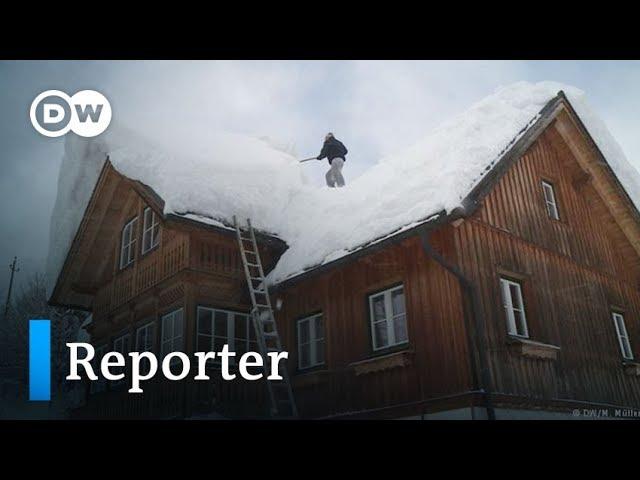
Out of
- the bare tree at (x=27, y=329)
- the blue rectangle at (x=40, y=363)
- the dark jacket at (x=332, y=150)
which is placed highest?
the dark jacket at (x=332, y=150)

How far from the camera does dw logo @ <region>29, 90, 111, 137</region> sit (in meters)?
6.51

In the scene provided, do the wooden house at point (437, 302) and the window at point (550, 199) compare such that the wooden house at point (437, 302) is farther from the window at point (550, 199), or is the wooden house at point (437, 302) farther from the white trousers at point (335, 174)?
the white trousers at point (335, 174)

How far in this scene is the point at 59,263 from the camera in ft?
39.5

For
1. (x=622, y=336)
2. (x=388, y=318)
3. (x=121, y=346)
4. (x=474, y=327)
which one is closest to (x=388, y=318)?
(x=388, y=318)

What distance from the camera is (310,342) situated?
30.8 ft

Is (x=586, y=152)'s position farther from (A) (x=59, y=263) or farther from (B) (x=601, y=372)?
(A) (x=59, y=263)

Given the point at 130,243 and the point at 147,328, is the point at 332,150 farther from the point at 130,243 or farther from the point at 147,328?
the point at 147,328

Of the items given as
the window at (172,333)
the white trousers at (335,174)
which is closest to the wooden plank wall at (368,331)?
the window at (172,333)

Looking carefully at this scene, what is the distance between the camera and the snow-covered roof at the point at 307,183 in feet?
26.4

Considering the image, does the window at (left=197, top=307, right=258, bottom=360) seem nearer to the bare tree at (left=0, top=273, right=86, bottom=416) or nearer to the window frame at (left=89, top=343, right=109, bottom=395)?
the window frame at (left=89, top=343, right=109, bottom=395)

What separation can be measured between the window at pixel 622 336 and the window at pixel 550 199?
6.03ft

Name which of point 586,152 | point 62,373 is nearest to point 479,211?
point 586,152

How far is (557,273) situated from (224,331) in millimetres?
4968
